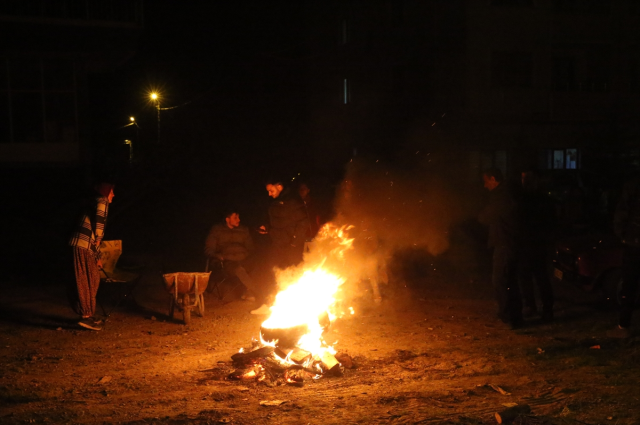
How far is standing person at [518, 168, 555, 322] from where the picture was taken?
7.63 metres

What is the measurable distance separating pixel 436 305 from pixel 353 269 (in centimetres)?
133

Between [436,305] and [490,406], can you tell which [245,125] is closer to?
[436,305]

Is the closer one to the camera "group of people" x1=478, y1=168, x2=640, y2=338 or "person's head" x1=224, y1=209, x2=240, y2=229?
"group of people" x1=478, y1=168, x2=640, y2=338

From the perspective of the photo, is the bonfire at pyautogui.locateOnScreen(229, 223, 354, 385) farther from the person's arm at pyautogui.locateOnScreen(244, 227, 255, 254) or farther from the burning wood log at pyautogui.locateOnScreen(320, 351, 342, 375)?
the person's arm at pyautogui.locateOnScreen(244, 227, 255, 254)

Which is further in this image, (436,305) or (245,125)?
(245,125)

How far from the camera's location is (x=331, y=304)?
8516 millimetres

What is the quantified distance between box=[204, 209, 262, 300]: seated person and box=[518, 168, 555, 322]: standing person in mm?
3903

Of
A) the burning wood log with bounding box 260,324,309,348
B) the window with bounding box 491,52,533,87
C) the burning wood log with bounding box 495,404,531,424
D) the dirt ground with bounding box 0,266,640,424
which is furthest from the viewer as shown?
the window with bounding box 491,52,533,87

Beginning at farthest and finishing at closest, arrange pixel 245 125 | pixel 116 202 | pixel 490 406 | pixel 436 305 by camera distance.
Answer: pixel 245 125 → pixel 116 202 → pixel 436 305 → pixel 490 406

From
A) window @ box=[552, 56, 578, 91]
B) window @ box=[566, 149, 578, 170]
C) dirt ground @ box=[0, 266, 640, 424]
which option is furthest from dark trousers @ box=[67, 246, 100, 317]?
window @ box=[566, 149, 578, 170]

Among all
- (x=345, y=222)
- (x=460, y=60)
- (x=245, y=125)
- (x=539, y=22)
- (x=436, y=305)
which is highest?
(x=539, y=22)

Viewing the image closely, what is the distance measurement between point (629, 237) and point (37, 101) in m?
19.0

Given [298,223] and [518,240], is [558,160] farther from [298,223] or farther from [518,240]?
[518,240]

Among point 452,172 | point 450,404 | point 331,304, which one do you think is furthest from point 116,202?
point 450,404
